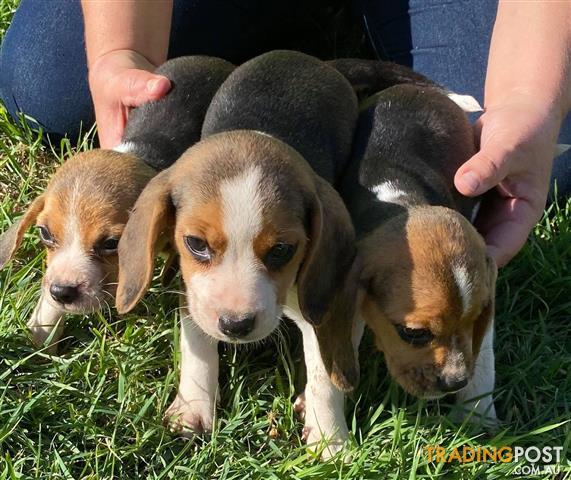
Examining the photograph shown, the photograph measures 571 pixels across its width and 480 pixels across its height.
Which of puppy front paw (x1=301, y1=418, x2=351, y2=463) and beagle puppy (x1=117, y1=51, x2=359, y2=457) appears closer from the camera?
beagle puppy (x1=117, y1=51, x2=359, y2=457)

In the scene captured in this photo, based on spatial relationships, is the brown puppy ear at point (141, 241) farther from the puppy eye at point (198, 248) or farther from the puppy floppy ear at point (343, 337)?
the puppy floppy ear at point (343, 337)

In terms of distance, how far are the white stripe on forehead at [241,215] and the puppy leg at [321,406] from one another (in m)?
0.63

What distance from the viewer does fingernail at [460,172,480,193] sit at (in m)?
3.88

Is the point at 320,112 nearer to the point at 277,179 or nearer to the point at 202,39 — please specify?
the point at 277,179

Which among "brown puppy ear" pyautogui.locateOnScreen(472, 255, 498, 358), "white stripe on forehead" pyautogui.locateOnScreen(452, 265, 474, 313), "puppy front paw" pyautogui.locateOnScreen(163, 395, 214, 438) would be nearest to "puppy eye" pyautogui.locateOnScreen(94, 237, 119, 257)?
"puppy front paw" pyautogui.locateOnScreen(163, 395, 214, 438)

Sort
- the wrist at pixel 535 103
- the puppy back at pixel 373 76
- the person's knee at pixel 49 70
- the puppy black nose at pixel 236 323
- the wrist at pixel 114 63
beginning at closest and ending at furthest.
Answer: the puppy black nose at pixel 236 323
the wrist at pixel 535 103
the wrist at pixel 114 63
the puppy back at pixel 373 76
the person's knee at pixel 49 70

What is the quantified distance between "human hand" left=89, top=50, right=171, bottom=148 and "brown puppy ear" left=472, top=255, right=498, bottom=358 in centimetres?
209

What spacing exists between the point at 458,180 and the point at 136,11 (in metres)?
2.22

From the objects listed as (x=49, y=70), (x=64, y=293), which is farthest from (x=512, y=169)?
(x=49, y=70)

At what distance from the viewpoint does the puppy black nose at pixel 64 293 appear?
11.9ft

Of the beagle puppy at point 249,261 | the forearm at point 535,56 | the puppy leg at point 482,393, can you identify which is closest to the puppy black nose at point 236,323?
the beagle puppy at point 249,261

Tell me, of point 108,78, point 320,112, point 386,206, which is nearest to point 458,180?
point 386,206

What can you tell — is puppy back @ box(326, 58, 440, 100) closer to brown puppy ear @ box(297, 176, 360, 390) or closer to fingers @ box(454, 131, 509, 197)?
fingers @ box(454, 131, 509, 197)

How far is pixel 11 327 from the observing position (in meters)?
4.11
